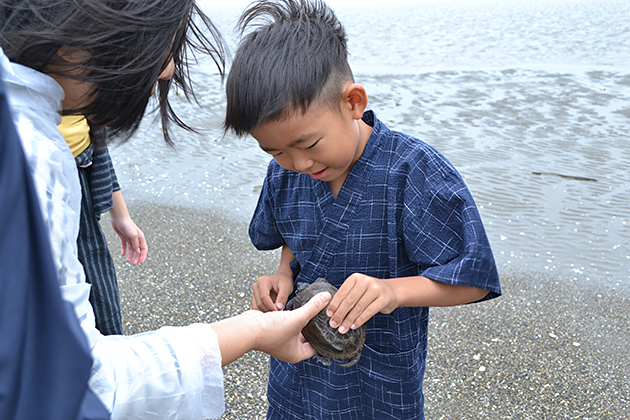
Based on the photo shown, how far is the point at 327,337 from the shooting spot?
171 cm

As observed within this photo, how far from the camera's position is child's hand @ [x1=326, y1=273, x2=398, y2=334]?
1572mm

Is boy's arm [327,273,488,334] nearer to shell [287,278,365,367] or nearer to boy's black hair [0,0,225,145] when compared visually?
shell [287,278,365,367]

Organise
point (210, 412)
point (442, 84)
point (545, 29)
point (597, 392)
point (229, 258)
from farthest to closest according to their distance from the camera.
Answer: point (545, 29) < point (442, 84) < point (229, 258) < point (597, 392) < point (210, 412)

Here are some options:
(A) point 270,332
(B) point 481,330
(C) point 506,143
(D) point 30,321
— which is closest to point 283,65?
(A) point 270,332

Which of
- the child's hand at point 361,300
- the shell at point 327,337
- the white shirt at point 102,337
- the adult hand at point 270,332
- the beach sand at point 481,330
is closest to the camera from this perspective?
the white shirt at point 102,337

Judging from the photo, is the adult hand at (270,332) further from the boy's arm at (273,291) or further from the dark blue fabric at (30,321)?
the dark blue fabric at (30,321)

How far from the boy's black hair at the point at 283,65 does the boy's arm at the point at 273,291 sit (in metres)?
0.57

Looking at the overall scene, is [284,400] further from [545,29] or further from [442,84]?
[545,29]

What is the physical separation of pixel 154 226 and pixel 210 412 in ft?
13.2

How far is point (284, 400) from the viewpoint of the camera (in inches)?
78.3

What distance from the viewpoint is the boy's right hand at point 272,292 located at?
6.31 ft

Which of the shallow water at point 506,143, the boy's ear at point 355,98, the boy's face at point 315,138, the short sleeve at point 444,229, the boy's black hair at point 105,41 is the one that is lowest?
the shallow water at point 506,143

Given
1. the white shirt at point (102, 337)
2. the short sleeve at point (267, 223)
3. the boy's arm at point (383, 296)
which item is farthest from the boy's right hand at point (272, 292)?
the white shirt at point (102, 337)

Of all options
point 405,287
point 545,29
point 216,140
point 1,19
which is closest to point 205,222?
point 216,140
